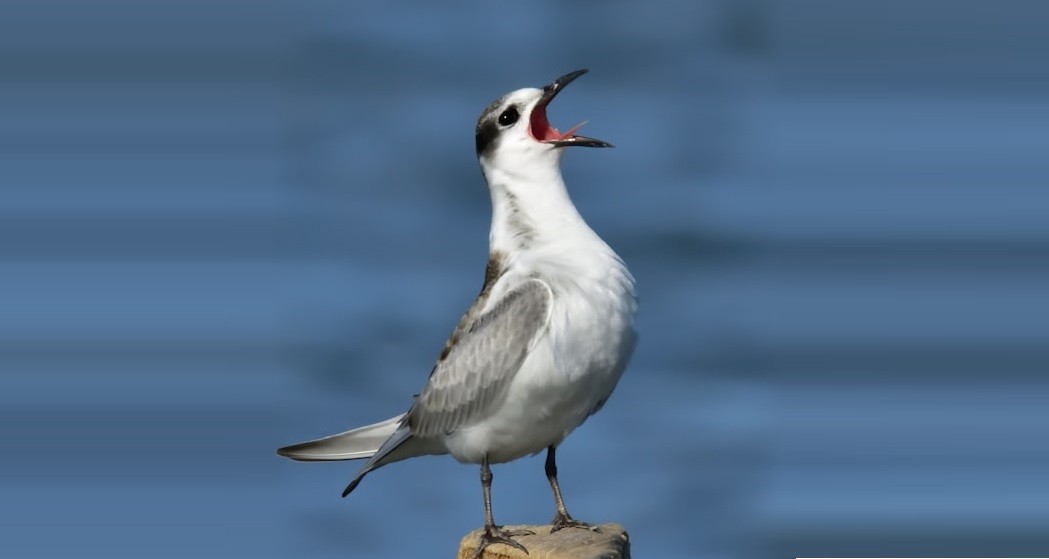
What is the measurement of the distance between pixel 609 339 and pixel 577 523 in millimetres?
→ 1105

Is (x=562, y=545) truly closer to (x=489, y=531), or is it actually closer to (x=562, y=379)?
(x=489, y=531)

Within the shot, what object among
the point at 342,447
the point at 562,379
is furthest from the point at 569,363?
the point at 342,447

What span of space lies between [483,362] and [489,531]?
923mm

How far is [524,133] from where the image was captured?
831cm

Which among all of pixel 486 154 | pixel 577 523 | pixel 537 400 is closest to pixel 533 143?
pixel 486 154

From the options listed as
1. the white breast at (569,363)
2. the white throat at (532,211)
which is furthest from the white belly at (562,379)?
the white throat at (532,211)

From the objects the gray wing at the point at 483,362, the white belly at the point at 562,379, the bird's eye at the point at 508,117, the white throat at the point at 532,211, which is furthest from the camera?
the bird's eye at the point at 508,117

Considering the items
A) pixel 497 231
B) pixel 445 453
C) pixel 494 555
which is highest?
pixel 497 231

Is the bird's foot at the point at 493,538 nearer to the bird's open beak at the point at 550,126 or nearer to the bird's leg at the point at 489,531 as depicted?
the bird's leg at the point at 489,531

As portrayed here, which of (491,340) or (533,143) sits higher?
(533,143)

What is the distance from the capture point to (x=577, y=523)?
798cm

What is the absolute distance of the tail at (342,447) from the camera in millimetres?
8516

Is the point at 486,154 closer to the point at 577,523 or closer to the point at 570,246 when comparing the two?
the point at 570,246

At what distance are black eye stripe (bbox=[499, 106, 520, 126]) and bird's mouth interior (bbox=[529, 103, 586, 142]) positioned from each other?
0.10 metres
